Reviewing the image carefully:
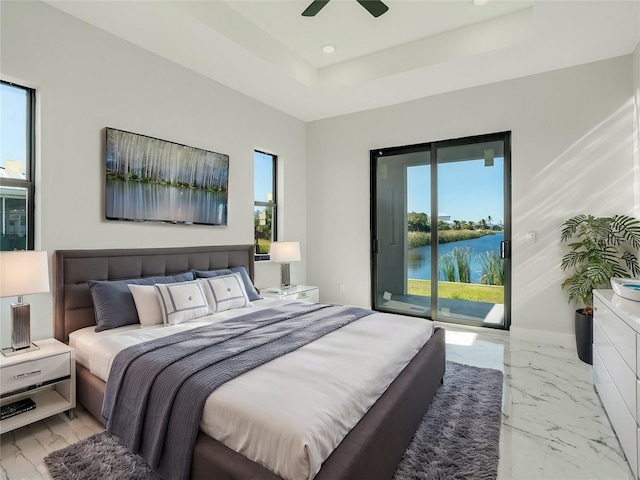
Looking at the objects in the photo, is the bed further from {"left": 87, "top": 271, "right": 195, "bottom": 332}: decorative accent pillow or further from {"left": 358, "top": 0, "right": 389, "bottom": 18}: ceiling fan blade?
{"left": 358, "top": 0, "right": 389, "bottom": 18}: ceiling fan blade

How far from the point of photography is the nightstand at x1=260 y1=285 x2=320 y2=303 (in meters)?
4.16

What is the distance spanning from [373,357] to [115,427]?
58.2 inches

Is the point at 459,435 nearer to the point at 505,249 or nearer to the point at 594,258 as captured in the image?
the point at 594,258

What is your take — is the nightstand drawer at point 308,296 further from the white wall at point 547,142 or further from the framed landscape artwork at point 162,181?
the white wall at point 547,142

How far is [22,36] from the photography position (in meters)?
2.46

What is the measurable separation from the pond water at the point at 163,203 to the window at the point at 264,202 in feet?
2.36

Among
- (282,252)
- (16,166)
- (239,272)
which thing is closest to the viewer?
(16,166)

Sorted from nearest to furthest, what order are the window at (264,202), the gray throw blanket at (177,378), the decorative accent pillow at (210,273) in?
the gray throw blanket at (177,378) < the decorative accent pillow at (210,273) < the window at (264,202)

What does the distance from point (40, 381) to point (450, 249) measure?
13.7 ft

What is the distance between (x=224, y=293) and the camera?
3.15 meters

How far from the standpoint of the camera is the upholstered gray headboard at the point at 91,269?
2.61 meters

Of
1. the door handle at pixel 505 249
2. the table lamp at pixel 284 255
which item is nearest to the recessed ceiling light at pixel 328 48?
the table lamp at pixel 284 255

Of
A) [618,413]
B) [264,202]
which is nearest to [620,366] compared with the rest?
[618,413]

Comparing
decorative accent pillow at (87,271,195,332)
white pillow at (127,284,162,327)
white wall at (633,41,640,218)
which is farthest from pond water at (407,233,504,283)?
decorative accent pillow at (87,271,195,332)
